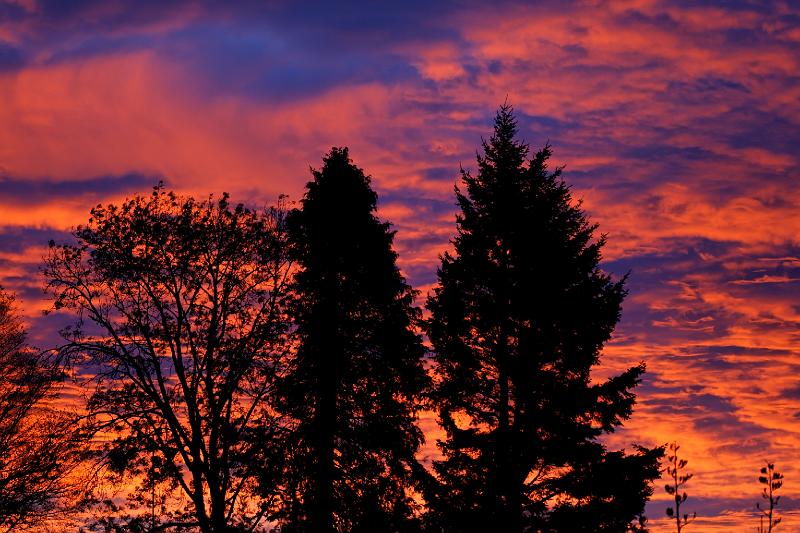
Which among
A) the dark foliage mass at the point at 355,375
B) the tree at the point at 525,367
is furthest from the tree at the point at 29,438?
the tree at the point at 525,367

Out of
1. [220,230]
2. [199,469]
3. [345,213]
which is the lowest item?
[199,469]

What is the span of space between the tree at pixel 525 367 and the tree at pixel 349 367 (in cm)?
146

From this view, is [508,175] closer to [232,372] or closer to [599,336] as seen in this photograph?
[599,336]

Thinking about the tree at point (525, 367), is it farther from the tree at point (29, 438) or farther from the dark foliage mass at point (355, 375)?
the tree at point (29, 438)

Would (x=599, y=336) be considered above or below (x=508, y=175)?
below

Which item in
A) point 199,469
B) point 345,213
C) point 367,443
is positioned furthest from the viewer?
point 345,213

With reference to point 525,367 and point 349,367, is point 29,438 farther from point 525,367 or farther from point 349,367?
point 525,367

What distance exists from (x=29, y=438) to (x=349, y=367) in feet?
42.6

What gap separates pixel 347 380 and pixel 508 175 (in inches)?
419

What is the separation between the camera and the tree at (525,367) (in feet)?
87.4

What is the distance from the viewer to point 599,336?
28.5 m

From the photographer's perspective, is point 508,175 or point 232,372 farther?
point 508,175

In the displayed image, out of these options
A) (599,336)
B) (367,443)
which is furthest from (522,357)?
(367,443)

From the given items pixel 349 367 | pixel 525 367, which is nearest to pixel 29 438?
pixel 349 367
